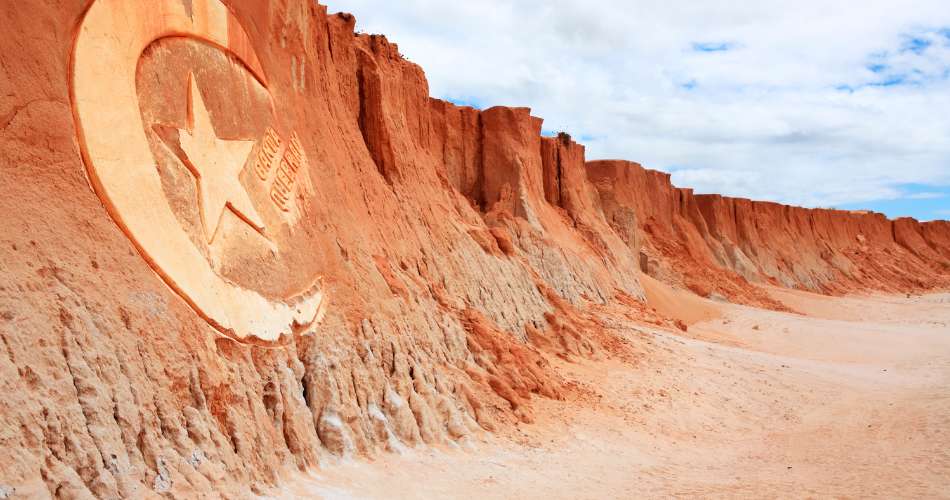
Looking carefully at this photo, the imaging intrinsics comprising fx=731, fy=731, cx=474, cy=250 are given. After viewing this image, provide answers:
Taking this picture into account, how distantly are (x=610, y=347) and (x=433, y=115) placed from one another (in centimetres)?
886

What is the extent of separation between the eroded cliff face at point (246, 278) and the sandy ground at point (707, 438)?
19.2 inches

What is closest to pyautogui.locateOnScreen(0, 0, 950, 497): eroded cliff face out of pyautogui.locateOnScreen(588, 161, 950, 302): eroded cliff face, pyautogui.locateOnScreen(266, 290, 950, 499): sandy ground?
pyautogui.locateOnScreen(266, 290, 950, 499): sandy ground

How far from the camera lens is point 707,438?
998cm

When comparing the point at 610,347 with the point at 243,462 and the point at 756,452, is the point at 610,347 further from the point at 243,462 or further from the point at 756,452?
the point at 243,462

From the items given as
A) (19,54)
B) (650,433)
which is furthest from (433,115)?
(19,54)

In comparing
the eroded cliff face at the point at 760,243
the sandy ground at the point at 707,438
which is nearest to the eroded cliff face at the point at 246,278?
the sandy ground at the point at 707,438

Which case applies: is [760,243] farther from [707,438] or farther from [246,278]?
[246,278]

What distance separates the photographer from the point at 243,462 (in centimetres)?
520

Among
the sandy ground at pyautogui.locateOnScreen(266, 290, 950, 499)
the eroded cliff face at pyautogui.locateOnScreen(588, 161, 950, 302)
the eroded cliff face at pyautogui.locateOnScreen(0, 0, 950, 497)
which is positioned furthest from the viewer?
the eroded cliff face at pyautogui.locateOnScreen(588, 161, 950, 302)

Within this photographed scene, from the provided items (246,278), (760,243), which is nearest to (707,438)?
(246,278)

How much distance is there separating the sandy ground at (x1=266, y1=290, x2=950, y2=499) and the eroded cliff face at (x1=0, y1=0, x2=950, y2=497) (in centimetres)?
49

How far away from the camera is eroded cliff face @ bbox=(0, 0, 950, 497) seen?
4.31 metres

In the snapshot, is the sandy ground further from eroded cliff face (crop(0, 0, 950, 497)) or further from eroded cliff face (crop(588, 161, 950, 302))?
eroded cliff face (crop(588, 161, 950, 302))

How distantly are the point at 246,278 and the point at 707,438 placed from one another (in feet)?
22.2
